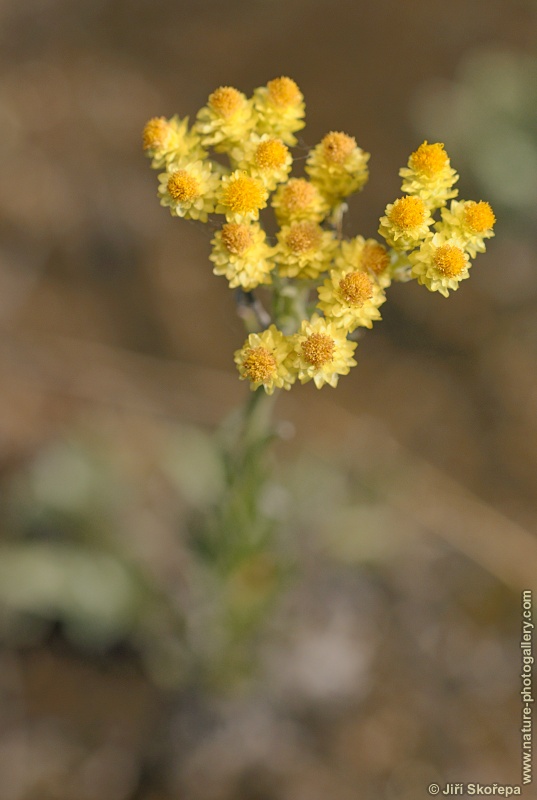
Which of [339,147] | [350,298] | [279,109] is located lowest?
[350,298]

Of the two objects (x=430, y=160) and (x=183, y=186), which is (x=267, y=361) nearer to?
(x=183, y=186)

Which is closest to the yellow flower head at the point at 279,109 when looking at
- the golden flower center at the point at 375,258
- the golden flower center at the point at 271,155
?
the golden flower center at the point at 271,155

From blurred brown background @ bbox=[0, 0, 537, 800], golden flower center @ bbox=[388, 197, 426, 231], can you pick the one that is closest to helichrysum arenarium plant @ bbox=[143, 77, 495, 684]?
golden flower center @ bbox=[388, 197, 426, 231]

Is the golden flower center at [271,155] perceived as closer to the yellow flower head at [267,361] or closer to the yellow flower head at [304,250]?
the yellow flower head at [304,250]

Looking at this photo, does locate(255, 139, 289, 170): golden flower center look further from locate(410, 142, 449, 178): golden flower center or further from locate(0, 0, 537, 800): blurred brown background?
locate(0, 0, 537, 800): blurred brown background

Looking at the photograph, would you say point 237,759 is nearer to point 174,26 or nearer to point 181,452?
point 181,452

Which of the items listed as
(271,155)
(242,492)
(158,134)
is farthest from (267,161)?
(242,492)
